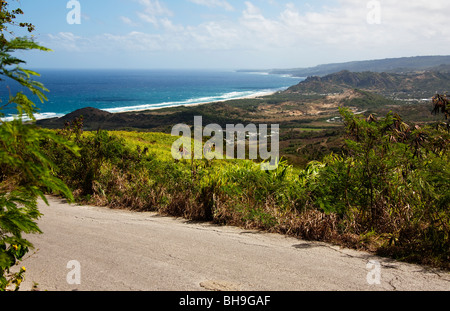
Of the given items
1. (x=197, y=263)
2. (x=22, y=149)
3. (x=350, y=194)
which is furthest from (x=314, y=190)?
(x=22, y=149)

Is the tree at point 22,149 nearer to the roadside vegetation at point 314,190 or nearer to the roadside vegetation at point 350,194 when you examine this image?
the roadside vegetation at point 314,190

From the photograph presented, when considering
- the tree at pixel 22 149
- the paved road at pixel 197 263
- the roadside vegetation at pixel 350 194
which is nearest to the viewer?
the tree at pixel 22 149

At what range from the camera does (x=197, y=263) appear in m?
3.95

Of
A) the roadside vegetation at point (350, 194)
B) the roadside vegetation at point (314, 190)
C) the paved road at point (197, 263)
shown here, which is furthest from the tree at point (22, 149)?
the roadside vegetation at point (350, 194)

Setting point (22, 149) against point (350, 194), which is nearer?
point (22, 149)

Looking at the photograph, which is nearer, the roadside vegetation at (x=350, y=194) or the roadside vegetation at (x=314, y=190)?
the roadside vegetation at (x=314, y=190)

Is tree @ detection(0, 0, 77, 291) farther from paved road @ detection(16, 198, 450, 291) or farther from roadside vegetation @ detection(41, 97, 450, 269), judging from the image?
roadside vegetation @ detection(41, 97, 450, 269)

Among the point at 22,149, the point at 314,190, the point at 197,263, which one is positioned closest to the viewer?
the point at 22,149

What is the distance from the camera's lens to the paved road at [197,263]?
11.3 ft

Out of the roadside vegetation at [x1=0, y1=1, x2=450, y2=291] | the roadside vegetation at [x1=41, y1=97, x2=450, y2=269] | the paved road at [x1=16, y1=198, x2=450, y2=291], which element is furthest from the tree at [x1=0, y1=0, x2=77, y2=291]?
the roadside vegetation at [x1=41, y1=97, x2=450, y2=269]

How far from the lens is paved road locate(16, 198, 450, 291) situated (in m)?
3.45

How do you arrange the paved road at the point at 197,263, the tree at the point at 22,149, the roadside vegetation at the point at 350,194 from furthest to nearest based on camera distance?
the roadside vegetation at the point at 350,194 → the paved road at the point at 197,263 → the tree at the point at 22,149

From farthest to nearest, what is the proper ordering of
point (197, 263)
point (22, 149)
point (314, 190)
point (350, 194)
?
1. point (314, 190)
2. point (350, 194)
3. point (197, 263)
4. point (22, 149)

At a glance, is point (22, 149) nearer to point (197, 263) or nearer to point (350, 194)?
point (197, 263)
